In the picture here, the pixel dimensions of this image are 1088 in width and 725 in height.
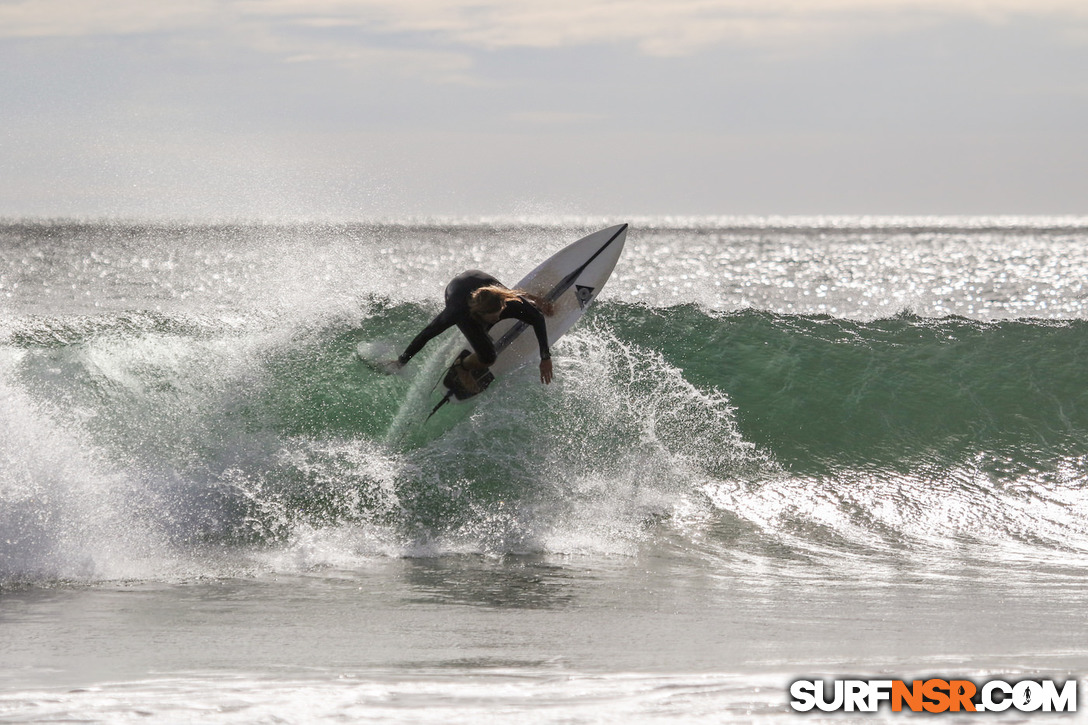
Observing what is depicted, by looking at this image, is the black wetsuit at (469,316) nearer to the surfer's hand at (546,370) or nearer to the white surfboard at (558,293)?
the surfer's hand at (546,370)

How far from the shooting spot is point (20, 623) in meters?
4.62

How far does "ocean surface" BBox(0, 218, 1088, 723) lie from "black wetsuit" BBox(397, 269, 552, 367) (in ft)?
2.73

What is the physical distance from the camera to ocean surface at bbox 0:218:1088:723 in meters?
3.65

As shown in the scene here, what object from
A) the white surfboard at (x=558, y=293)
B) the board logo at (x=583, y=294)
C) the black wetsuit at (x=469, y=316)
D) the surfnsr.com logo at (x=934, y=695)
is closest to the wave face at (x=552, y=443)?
the white surfboard at (x=558, y=293)

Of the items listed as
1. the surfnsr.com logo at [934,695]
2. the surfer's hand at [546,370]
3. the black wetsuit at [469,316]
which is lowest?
the surfnsr.com logo at [934,695]

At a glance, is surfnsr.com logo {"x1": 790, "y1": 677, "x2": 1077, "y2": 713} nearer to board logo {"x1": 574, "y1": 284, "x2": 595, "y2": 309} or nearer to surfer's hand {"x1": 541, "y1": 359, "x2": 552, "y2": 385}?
surfer's hand {"x1": 541, "y1": 359, "x2": 552, "y2": 385}

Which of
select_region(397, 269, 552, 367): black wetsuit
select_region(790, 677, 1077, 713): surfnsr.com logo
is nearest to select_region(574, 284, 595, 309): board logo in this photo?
select_region(397, 269, 552, 367): black wetsuit

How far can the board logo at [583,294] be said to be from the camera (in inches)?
348

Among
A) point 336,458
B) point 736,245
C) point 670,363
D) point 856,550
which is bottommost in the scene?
point 856,550

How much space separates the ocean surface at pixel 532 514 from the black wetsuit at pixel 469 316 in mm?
832

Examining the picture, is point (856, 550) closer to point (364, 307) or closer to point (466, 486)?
point (466, 486)

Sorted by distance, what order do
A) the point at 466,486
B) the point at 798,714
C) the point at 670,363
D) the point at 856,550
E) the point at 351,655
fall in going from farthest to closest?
the point at 670,363
the point at 466,486
the point at 856,550
the point at 351,655
the point at 798,714

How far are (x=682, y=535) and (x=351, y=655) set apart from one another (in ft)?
10.7

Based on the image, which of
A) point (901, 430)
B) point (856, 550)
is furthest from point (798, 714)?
point (901, 430)
